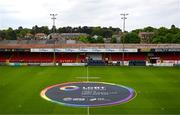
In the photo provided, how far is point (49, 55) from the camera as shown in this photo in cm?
7575

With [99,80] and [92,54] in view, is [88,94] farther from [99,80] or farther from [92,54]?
[92,54]

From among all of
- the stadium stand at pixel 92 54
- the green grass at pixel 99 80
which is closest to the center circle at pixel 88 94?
the green grass at pixel 99 80

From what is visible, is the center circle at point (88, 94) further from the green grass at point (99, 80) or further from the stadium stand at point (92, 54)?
the stadium stand at point (92, 54)

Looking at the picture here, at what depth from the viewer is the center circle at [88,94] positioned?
3212cm

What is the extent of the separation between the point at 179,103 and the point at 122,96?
6.11 meters

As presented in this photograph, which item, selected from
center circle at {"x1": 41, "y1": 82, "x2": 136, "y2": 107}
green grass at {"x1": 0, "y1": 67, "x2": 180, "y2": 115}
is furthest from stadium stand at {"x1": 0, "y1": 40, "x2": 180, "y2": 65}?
center circle at {"x1": 41, "y1": 82, "x2": 136, "y2": 107}

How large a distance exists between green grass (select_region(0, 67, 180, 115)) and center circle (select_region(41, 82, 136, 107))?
1088 mm

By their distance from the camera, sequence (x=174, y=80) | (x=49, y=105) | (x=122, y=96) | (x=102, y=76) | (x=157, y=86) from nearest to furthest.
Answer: (x=49, y=105) < (x=122, y=96) < (x=157, y=86) < (x=174, y=80) < (x=102, y=76)

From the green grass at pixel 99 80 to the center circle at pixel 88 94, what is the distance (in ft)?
3.57

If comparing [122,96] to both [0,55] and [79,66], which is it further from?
[0,55]

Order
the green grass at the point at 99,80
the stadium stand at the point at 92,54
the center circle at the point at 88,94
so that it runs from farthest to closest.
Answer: the stadium stand at the point at 92,54
the center circle at the point at 88,94
the green grass at the point at 99,80

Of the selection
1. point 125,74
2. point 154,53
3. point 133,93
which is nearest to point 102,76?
point 125,74

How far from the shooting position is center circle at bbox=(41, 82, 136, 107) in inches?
1265

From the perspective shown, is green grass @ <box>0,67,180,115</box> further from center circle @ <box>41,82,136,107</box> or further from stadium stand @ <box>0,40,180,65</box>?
stadium stand @ <box>0,40,180,65</box>
